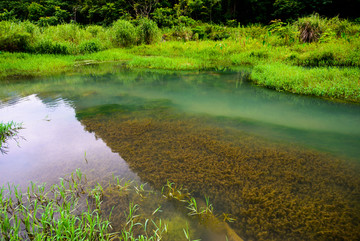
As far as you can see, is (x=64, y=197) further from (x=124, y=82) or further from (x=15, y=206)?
(x=124, y=82)

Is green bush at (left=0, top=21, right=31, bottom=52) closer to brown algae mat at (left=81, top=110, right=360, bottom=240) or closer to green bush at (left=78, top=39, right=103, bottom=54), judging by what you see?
green bush at (left=78, top=39, right=103, bottom=54)

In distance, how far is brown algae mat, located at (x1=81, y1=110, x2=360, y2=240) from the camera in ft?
5.56

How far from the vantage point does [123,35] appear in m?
13.0

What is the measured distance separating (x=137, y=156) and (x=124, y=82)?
4649mm

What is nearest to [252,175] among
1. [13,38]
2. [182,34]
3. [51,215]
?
[51,215]

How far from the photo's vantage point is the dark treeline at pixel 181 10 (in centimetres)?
1894

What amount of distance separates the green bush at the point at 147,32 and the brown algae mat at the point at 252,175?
36.8ft

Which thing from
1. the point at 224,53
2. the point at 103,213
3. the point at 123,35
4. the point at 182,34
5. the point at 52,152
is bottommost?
the point at 103,213

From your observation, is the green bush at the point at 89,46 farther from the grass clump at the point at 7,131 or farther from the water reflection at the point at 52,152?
the grass clump at the point at 7,131

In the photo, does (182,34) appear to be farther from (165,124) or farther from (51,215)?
(51,215)

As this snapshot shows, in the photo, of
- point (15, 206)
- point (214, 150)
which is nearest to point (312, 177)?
point (214, 150)

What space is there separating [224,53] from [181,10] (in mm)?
15643

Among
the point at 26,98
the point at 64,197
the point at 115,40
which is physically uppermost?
the point at 115,40

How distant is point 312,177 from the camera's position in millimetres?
2229
